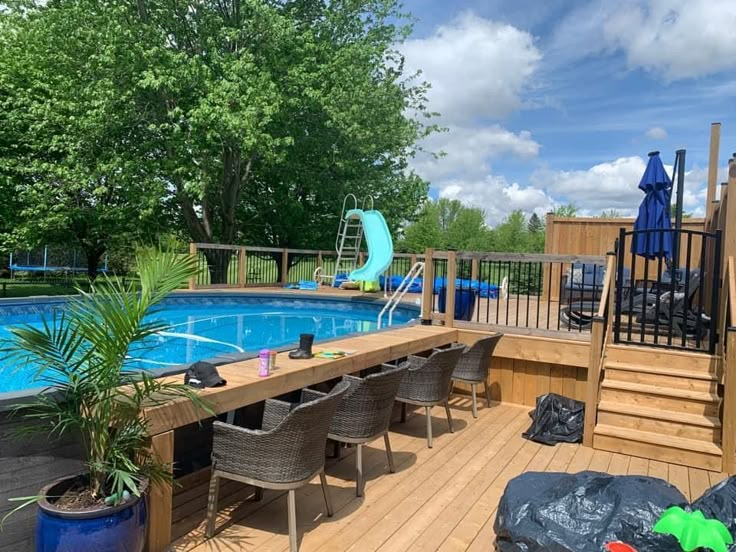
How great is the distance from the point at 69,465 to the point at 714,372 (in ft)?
16.6

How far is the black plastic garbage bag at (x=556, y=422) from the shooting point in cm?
460

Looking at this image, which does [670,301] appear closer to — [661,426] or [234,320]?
[661,426]

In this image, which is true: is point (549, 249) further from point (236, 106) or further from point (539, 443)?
point (236, 106)

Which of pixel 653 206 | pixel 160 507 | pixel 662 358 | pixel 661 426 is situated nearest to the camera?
pixel 160 507

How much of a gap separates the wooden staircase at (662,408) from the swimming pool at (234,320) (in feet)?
11.8

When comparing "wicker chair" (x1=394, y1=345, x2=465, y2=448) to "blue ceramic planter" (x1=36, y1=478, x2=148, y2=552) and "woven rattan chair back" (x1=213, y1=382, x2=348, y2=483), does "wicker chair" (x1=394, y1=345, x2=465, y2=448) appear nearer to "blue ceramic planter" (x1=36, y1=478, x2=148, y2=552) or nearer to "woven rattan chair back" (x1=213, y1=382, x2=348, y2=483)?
"woven rattan chair back" (x1=213, y1=382, x2=348, y2=483)

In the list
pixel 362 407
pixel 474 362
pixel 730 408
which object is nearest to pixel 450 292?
pixel 474 362

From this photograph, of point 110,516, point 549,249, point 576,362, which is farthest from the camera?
point 549,249

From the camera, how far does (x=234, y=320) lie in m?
9.62

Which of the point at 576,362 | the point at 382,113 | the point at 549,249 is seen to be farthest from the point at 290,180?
the point at 576,362

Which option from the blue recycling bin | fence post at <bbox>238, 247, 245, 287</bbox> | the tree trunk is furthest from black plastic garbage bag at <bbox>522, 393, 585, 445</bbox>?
the tree trunk

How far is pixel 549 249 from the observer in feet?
33.7

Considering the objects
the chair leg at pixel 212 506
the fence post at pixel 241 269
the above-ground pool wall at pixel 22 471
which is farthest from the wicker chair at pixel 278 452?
the fence post at pixel 241 269

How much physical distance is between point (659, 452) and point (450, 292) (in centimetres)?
264
